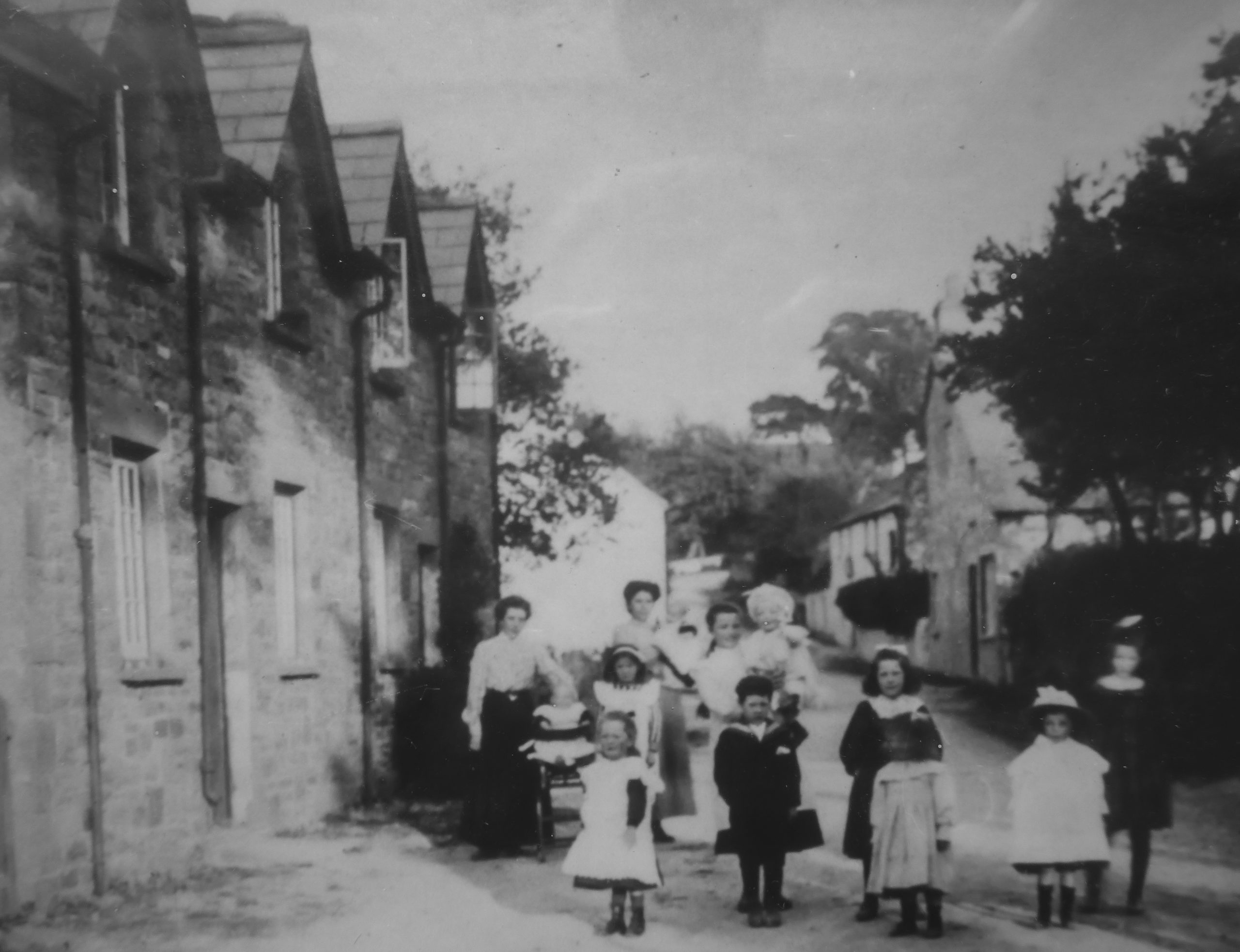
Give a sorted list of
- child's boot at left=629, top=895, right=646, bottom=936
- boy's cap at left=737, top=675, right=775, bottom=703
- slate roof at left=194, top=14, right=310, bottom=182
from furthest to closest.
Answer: slate roof at left=194, top=14, right=310, bottom=182
boy's cap at left=737, top=675, right=775, bottom=703
child's boot at left=629, top=895, right=646, bottom=936

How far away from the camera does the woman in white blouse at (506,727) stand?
29.6 feet

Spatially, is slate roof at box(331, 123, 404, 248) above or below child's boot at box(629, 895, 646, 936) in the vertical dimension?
above

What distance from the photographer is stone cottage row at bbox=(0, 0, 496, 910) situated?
6.75 metres

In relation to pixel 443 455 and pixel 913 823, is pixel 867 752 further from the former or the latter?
pixel 443 455

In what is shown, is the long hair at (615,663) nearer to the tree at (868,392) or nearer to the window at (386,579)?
the tree at (868,392)

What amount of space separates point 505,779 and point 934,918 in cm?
351

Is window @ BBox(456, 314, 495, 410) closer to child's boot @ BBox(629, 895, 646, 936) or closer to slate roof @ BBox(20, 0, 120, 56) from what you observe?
slate roof @ BBox(20, 0, 120, 56)

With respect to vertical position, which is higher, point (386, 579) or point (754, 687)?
point (386, 579)

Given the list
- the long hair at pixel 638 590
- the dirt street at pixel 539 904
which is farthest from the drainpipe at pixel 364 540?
the long hair at pixel 638 590

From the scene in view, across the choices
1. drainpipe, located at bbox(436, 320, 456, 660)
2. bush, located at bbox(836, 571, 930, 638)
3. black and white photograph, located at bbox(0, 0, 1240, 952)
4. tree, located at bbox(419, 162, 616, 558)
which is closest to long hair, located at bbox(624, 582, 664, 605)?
black and white photograph, located at bbox(0, 0, 1240, 952)

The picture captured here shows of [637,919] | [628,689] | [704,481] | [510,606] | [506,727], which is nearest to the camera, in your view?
[637,919]

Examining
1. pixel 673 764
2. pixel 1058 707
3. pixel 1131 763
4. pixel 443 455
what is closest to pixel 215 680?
pixel 673 764

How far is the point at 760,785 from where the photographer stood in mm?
6926

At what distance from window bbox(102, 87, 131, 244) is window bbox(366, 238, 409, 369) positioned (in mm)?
4512
